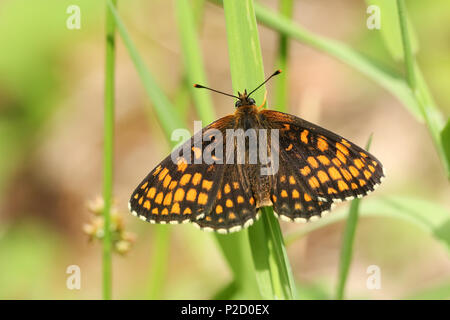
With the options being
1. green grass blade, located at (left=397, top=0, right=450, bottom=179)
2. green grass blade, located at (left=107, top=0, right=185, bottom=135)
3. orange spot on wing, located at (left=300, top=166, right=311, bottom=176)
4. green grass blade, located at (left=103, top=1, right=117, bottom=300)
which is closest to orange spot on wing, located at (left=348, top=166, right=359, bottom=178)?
orange spot on wing, located at (left=300, top=166, right=311, bottom=176)

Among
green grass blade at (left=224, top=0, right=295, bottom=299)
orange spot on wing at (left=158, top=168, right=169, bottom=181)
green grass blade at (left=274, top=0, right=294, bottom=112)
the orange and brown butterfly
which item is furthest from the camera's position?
green grass blade at (left=274, top=0, right=294, bottom=112)

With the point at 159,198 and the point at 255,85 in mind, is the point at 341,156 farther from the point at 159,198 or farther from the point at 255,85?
the point at 159,198

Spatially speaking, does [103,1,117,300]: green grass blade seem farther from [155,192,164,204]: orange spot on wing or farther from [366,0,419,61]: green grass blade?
[366,0,419,61]: green grass blade
